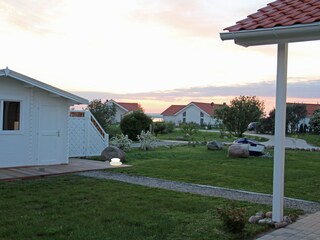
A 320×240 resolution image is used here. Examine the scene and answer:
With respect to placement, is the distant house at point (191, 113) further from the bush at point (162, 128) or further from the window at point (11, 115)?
the window at point (11, 115)

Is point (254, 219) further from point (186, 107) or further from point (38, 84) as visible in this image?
point (186, 107)

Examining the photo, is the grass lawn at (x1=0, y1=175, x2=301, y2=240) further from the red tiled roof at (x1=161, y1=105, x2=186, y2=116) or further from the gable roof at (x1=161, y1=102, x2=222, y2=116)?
the red tiled roof at (x1=161, y1=105, x2=186, y2=116)

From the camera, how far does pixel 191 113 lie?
80.4m

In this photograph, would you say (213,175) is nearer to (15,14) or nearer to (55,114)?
(55,114)

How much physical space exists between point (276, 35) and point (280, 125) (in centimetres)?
152

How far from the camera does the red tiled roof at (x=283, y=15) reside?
5410 millimetres

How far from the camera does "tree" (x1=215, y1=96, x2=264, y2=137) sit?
26703 millimetres

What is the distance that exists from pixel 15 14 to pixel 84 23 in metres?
2.48

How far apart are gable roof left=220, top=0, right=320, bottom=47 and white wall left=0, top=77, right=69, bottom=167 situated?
8.75m

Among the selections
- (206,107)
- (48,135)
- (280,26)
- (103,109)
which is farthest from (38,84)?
(206,107)

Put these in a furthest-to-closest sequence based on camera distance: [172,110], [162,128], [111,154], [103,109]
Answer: [172,110], [162,128], [103,109], [111,154]

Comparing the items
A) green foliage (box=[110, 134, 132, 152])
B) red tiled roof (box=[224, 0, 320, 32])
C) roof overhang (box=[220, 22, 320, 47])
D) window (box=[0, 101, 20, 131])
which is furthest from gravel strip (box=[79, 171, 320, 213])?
green foliage (box=[110, 134, 132, 152])

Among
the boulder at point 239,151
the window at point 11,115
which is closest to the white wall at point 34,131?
the window at point 11,115

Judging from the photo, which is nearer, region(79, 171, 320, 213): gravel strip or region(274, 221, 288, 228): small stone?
region(274, 221, 288, 228): small stone
